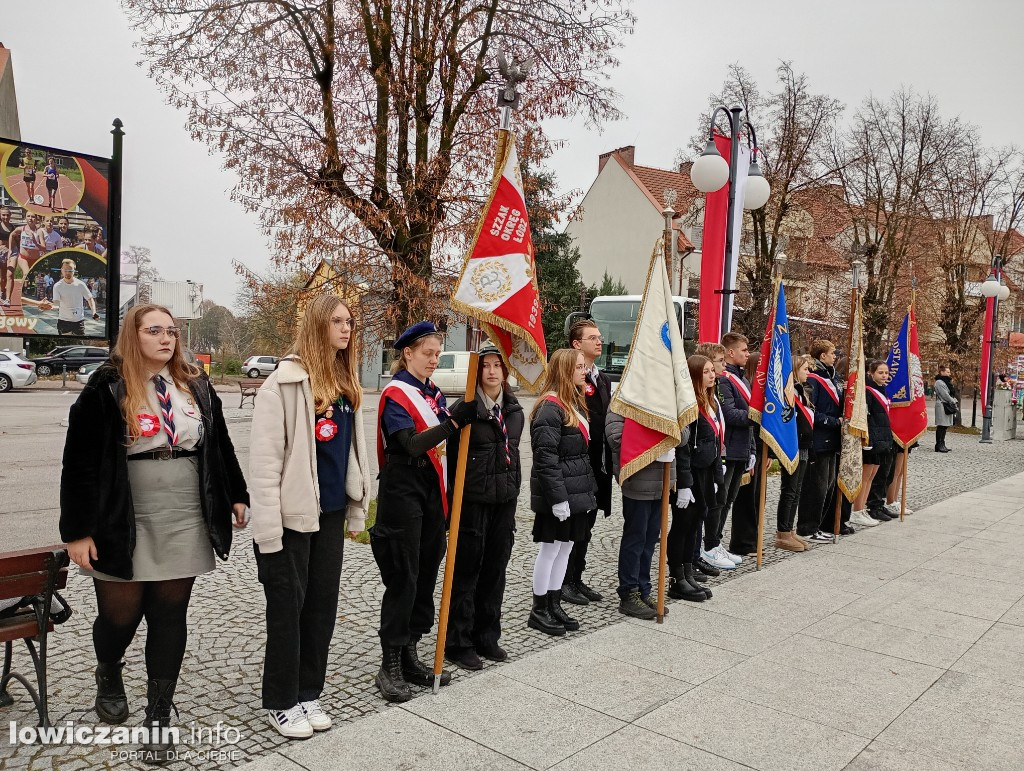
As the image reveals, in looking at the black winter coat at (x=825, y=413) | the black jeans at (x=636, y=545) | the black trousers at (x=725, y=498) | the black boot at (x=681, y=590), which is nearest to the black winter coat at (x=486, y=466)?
the black jeans at (x=636, y=545)

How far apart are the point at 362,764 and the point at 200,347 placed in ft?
197

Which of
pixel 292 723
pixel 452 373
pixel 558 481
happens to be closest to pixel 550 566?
pixel 558 481

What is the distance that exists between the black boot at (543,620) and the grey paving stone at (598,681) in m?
0.30

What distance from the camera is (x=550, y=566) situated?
5.32 meters

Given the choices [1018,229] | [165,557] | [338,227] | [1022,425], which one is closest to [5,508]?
[338,227]

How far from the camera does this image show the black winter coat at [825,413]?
8516 mm

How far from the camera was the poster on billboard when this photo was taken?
5.02 meters

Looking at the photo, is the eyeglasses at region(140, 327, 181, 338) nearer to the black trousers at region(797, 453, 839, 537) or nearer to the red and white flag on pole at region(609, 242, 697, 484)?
the red and white flag on pole at region(609, 242, 697, 484)

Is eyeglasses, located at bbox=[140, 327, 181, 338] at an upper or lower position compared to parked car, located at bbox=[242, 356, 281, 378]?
upper

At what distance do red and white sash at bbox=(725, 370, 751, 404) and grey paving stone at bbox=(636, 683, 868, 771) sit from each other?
3.56 m

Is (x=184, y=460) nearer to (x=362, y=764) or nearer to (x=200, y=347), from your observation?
(x=362, y=764)

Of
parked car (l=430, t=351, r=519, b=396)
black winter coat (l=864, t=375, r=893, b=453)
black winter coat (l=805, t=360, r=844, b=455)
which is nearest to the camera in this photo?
black winter coat (l=805, t=360, r=844, b=455)

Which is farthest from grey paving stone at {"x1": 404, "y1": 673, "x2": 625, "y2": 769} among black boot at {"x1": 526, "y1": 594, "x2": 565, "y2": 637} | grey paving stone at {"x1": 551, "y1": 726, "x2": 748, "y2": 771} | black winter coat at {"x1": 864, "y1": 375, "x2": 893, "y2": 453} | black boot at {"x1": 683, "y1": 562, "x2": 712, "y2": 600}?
black winter coat at {"x1": 864, "y1": 375, "x2": 893, "y2": 453}

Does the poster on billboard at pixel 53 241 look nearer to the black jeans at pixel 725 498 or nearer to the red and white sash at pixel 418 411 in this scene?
the red and white sash at pixel 418 411
